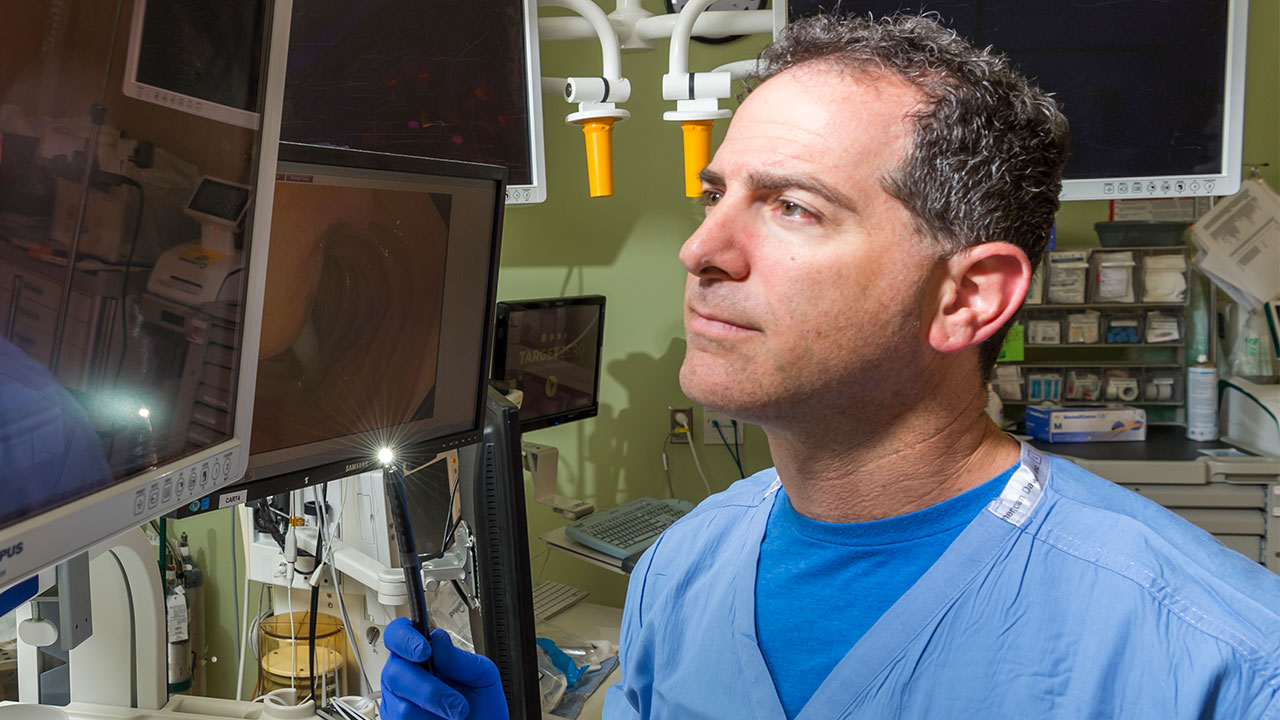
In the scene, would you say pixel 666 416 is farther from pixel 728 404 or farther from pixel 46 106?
pixel 46 106

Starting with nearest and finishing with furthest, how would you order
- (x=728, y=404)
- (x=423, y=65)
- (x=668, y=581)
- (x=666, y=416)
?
1. (x=728, y=404)
2. (x=668, y=581)
3. (x=423, y=65)
4. (x=666, y=416)

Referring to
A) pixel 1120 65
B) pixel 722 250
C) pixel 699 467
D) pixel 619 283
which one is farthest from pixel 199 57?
pixel 699 467

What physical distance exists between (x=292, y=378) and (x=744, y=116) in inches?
22.1

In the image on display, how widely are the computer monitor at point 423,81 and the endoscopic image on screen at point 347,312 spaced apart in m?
0.72

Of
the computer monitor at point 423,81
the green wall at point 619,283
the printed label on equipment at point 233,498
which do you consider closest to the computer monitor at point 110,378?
the printed label on equipment at point 233,498

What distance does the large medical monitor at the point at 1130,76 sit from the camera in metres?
1.79

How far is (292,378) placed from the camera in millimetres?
987

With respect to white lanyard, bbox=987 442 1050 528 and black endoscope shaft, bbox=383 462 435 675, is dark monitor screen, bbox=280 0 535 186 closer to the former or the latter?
black endoscope shaft, bbox=383 462 435 675

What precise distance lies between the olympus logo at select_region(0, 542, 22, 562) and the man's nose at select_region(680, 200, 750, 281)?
60cm

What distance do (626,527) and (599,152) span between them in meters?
0.90

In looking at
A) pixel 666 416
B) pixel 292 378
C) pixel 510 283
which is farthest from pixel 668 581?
pixel 510 283

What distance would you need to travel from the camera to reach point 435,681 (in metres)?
1.05

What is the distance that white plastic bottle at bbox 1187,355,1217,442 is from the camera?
8.12 feet

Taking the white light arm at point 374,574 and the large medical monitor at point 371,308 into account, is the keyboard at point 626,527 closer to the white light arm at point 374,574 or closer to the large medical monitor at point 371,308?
the white light arm at point 374,574
